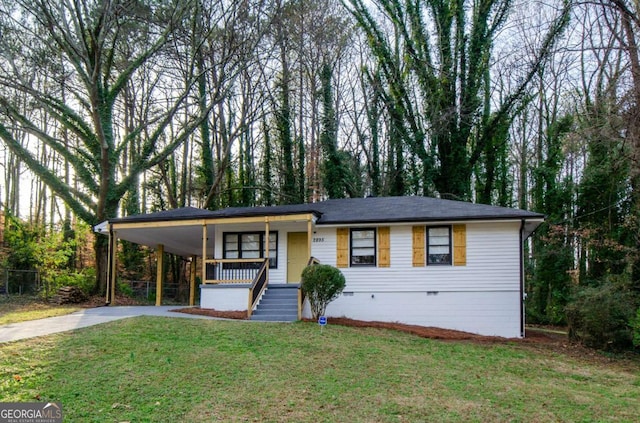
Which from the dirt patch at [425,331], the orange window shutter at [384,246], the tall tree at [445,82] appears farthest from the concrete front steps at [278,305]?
the tall tree at [445,82]

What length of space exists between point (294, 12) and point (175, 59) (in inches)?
224

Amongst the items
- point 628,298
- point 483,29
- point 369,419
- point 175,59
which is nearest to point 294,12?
point 175,59

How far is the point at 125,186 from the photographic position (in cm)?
1983

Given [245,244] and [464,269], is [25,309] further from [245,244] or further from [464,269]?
[464,269]

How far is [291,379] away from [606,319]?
332 inches

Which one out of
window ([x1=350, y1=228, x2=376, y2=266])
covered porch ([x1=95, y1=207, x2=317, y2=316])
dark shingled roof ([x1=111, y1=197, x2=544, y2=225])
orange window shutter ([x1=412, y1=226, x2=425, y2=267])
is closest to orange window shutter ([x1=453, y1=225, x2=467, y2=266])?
dark shingled roof ([x1=111, y1=197, x2=544, y2=225])

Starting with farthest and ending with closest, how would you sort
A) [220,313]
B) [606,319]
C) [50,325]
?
[220,313] → [606,319] → [50,325]

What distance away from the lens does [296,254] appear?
16.3m

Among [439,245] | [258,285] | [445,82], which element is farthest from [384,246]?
[445,82]

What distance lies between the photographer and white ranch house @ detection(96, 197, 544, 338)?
46.2 feet

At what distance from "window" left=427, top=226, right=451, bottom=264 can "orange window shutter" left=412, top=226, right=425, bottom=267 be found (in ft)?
0.61

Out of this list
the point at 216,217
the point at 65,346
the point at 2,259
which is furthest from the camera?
the point at 2,259

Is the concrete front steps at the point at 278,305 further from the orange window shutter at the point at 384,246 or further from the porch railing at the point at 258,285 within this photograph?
the orange window shutter at the point at 384,246

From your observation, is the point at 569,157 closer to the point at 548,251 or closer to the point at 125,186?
the point at 548,251
